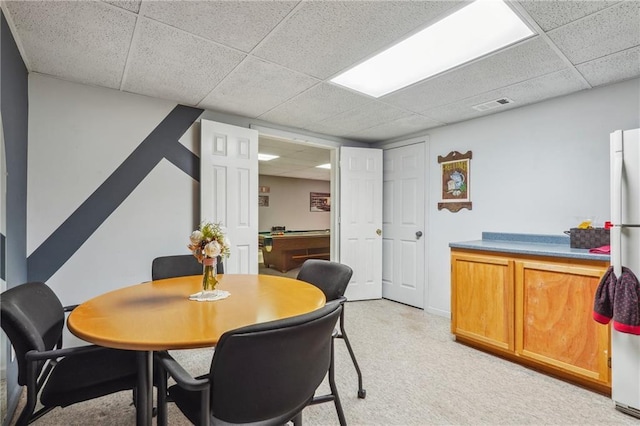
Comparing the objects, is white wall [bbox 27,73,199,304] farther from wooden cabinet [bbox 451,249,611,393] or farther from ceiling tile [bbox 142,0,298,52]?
wooden cabinet [bbox 451,249,611,393]

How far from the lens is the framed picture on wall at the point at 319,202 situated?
32.5 ft

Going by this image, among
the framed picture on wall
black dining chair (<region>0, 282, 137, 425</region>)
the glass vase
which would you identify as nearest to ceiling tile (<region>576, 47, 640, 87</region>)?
the glass vase

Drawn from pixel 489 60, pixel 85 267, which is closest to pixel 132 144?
pixel 85 267

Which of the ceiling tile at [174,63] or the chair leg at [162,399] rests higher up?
the ceiling tile at [174,63]

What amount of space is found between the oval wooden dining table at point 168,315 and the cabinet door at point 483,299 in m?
1.69

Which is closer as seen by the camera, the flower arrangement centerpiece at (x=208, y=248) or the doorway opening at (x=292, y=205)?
the flower arrangement centerpiece at (x=208, y=248)

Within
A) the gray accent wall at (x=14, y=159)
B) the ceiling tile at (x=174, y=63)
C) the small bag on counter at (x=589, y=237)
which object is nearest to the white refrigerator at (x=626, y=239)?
the small bag on counter at (x=589, y=237)

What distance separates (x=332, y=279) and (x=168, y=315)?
1.04m

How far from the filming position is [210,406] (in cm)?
100

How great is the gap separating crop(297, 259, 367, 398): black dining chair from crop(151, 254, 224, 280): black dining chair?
2.46ft

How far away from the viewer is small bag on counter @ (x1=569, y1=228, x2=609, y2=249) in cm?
228

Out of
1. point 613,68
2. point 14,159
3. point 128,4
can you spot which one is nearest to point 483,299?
point 613,68

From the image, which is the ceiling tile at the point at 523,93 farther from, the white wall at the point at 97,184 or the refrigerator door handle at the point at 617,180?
the white wall at the point at 97,184

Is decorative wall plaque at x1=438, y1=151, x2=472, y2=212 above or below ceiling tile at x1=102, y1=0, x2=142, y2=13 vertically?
below
